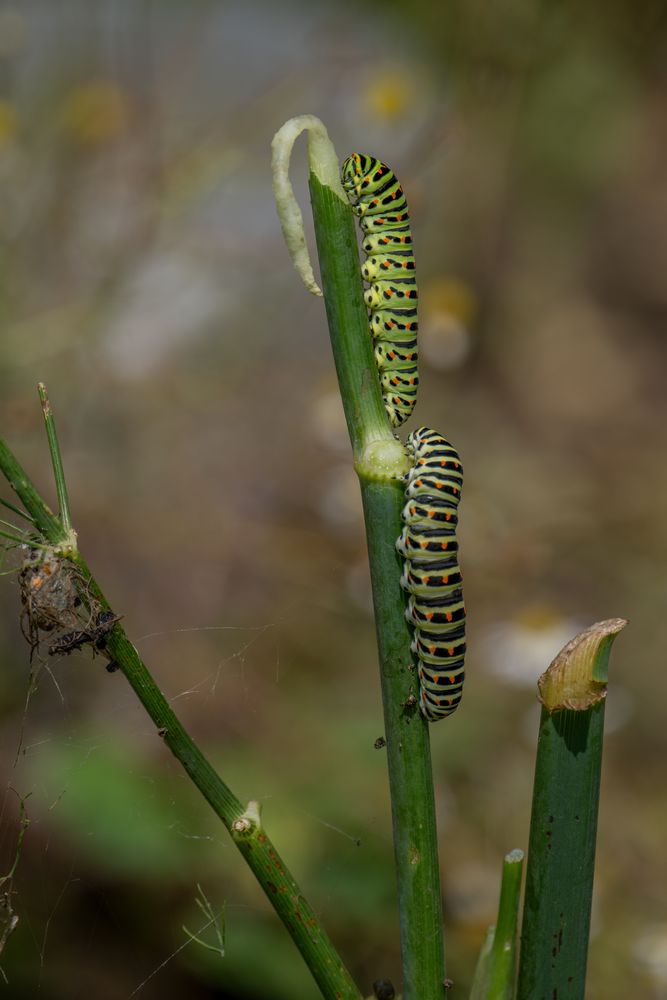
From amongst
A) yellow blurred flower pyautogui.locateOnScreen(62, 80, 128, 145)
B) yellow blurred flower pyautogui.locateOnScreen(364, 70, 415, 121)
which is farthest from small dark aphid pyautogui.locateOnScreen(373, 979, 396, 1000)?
yellow blurred flower pyautogui.locateOnScreen(62, 80, 128, 145)

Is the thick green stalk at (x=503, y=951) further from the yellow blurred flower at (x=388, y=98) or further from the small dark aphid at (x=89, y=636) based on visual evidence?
the yellow blurred flower at (x=388, y=98)

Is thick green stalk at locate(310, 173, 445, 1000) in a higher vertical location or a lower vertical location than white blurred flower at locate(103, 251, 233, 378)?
lower

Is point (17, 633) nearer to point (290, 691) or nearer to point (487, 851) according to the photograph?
point (290, 691)

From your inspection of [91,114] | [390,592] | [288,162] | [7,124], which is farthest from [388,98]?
[390,592]

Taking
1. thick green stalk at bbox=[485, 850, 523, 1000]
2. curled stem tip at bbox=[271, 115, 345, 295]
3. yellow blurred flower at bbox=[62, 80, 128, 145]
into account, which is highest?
yellow blurred flower at bbox=[62, 80, 128, 145]

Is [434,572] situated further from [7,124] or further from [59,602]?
[7,124]

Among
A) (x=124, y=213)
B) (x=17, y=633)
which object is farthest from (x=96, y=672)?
(x=124, y=213)

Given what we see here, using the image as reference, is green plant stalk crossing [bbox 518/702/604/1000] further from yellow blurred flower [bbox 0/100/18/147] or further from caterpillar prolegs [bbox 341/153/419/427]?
A: yellow blurred flower [bbox 0/100/18/147]

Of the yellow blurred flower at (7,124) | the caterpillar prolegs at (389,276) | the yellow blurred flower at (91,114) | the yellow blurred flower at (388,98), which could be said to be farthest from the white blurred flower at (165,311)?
the caterpillar prolegs at (389,276)
